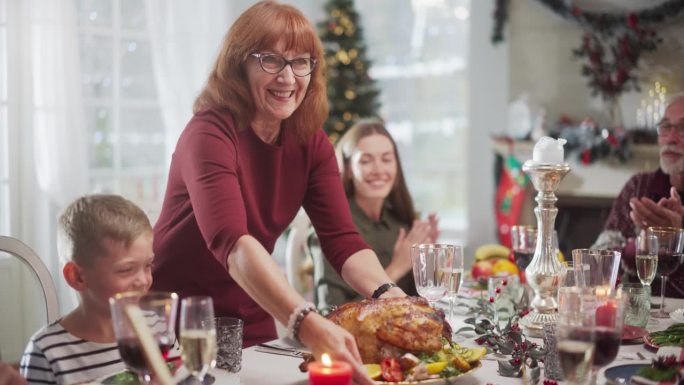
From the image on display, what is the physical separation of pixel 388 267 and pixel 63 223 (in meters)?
1.44

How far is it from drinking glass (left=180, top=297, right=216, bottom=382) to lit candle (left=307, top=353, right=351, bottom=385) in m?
0.16

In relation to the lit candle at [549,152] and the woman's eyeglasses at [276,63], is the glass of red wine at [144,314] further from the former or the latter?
the lit candle at [549,152]

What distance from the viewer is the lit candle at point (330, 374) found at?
1.18m

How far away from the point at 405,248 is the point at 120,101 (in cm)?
240

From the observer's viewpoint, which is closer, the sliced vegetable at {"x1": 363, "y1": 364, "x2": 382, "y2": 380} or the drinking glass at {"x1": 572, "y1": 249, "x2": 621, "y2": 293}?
the sliced vegetable at {"x1": 363, "y1": 364, "x2": 382, "y2": 380}

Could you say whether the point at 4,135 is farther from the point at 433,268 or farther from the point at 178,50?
the point at 433,268

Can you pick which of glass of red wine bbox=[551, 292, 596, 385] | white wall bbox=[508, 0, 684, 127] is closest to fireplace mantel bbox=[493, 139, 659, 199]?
white wall bbox=[508, 0, 684, 127]

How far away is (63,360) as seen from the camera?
1.48m

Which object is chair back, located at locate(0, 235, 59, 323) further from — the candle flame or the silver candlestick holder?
the silver candlestick holder

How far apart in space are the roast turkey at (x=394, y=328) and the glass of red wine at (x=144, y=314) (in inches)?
17.2

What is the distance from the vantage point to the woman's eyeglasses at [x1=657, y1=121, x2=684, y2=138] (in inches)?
109

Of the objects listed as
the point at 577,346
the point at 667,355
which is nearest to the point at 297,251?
the point at 667,355

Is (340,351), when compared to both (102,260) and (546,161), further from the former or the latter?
(546,161)

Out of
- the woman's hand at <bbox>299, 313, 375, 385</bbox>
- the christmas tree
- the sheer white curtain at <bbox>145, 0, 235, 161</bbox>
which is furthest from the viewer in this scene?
the christmas tree
